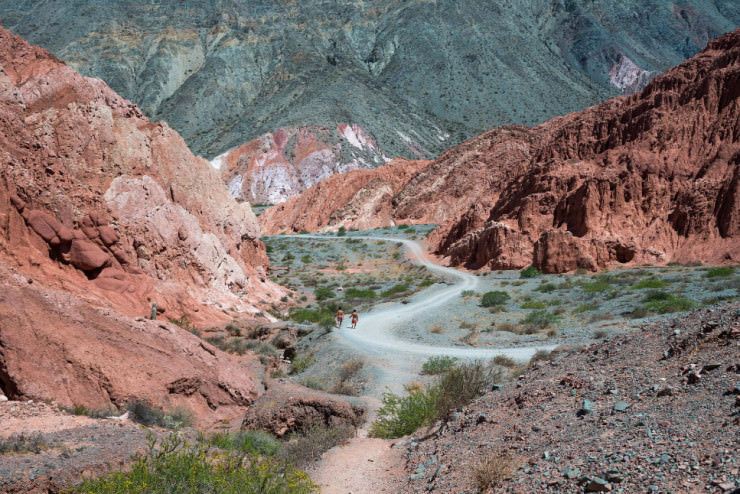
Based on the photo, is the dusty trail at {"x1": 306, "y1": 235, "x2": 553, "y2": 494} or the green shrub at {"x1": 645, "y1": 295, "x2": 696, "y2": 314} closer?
the dusty trail at {"x1": 306, "y1": 235, "x2": 553, "y2": 494}

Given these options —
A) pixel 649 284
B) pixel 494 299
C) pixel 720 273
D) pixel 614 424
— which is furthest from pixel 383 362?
pixel 720 273

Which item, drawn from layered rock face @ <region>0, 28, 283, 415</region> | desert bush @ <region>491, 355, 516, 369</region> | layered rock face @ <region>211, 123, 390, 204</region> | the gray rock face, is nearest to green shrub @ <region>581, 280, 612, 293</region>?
desert bush @ <region>491, 355, 516, 369</region>

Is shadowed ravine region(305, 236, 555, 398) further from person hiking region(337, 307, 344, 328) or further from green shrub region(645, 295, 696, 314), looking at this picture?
green shrub region(645, 295, 696, 314)

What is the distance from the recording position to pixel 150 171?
68.5 ft

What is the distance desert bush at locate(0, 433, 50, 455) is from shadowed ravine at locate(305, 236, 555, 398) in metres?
7.35

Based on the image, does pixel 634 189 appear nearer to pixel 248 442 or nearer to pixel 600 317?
pixel 600 317

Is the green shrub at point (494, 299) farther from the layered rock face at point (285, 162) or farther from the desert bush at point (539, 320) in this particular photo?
the layered rock face at point (285, 162)

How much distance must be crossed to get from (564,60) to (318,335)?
167 meters

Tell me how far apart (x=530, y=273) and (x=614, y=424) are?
91.8 feet

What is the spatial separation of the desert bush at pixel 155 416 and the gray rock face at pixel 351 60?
10032 cm

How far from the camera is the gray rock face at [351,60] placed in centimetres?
12031

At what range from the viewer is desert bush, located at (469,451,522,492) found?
5.30 m

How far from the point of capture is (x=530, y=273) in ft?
107

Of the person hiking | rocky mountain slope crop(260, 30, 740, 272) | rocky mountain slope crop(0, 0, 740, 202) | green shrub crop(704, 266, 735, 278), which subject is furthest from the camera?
rocky mountain slope crop(0, 0, 740, 202)
